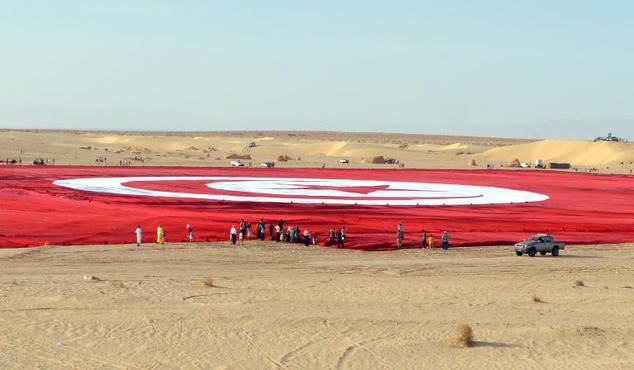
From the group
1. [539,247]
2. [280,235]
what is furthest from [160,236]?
[539,247]

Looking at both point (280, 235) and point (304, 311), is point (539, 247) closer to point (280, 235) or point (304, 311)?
point (280, 235)

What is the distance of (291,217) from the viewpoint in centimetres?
5800

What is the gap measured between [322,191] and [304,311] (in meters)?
56.0

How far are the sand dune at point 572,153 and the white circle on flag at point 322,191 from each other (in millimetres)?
72046

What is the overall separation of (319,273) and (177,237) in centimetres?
1404

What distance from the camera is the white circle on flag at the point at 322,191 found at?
72.4m

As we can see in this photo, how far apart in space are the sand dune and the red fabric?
235 ft

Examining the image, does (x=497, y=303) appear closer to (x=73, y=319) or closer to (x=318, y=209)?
(x=73, y=319)

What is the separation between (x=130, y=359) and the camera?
770 inches

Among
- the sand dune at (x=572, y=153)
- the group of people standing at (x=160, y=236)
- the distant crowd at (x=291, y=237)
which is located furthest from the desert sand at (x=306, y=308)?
the sand dune at (x=572, y=153)

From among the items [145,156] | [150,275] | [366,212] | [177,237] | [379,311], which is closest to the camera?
[379,311]

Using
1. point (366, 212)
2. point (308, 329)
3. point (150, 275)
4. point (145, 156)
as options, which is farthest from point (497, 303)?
point (145, 156)

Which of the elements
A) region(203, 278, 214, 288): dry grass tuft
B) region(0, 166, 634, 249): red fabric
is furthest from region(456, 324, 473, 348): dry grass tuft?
region(0, 166, 634, 249): red fabric

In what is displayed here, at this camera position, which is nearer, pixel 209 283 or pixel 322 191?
pixel 209 283
